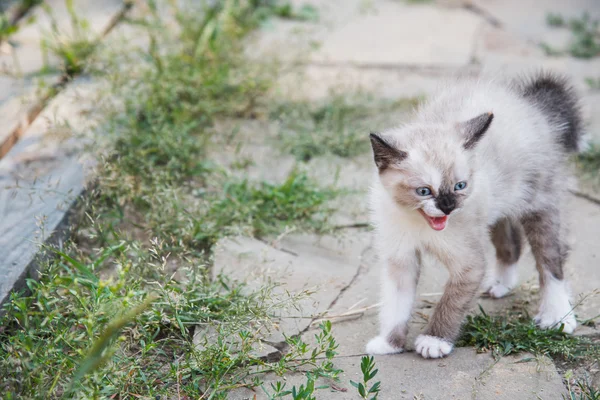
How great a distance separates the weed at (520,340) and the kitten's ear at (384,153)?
2.67 ft

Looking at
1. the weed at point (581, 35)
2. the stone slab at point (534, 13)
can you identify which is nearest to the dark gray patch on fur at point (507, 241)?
the weed at point (581, 35)

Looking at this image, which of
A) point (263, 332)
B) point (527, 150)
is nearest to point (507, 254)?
point (527, 150)

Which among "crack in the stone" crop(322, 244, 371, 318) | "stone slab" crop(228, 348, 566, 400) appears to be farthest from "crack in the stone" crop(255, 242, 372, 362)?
"stone slab" crop(228, 348, 566, 400)

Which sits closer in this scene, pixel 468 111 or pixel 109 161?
pixel 468 111

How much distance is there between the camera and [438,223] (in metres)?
2.69

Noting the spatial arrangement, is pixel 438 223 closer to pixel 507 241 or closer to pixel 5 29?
pixel 507 241

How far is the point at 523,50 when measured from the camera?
6.24 meters

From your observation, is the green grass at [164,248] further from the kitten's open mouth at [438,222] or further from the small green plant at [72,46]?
the kitten's open mouth at [438,222]

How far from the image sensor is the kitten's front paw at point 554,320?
118 inches

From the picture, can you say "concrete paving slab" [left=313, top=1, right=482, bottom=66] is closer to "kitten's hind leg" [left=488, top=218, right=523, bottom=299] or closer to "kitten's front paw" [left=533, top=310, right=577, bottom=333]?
"kitten's hind leg" [left=488, top=218, right=523, bottom=299]

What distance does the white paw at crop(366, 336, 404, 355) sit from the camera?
2910 mm

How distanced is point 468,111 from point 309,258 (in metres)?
1.12

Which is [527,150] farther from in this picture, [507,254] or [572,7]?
[572,7]

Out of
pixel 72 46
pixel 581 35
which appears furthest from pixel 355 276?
pixel 581 35
